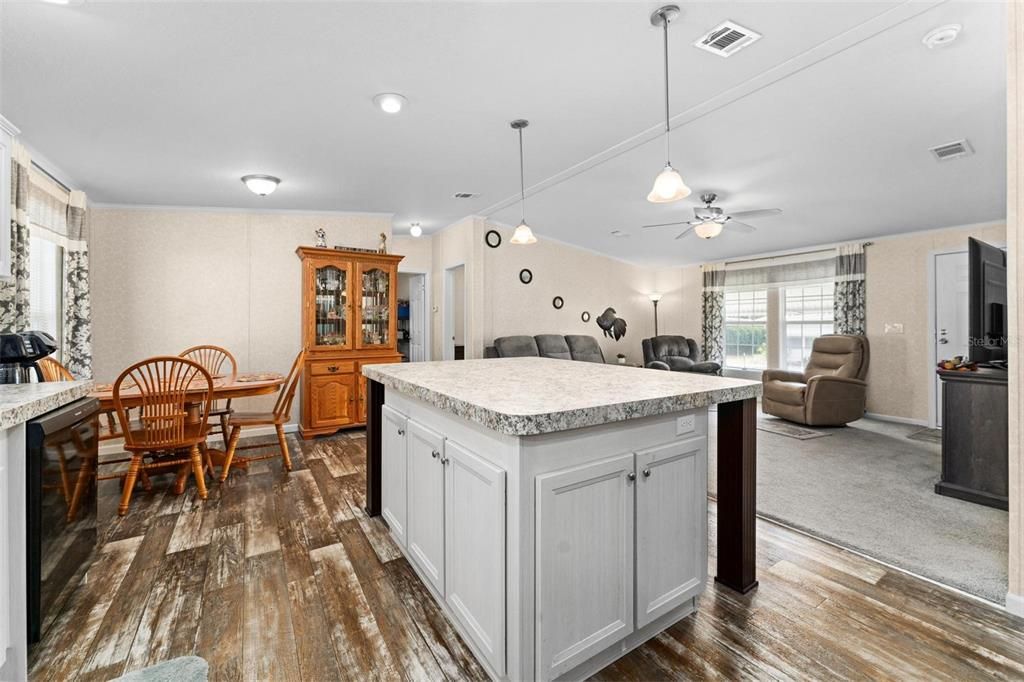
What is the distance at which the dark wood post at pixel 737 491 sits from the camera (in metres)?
1.93

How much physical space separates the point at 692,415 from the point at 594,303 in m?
5.91

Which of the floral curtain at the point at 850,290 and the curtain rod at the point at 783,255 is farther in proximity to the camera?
the curtain rod at the point at 783,255

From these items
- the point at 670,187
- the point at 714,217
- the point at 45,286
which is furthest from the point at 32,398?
the point at 714,217

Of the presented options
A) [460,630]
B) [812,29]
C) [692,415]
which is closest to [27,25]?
[460,630]

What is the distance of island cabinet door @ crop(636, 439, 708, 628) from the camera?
5.25 feet

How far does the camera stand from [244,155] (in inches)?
139

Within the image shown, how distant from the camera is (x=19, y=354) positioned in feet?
6.45

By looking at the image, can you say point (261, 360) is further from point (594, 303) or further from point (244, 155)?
point (594, 303)

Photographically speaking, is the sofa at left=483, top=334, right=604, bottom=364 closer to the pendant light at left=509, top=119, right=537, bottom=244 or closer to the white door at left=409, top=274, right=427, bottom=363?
the white door at left=409, top=274, right=427, bottom=363

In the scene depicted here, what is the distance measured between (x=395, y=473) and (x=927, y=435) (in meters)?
5.54

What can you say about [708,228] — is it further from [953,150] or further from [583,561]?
[583,561]

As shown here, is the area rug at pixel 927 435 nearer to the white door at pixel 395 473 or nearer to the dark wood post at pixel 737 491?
the dark wood post at pixel 737 491

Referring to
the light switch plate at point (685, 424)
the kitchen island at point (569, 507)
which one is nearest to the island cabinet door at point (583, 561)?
the kitchen island at point (569, 507)

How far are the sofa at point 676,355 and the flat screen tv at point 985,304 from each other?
3.64 metres
